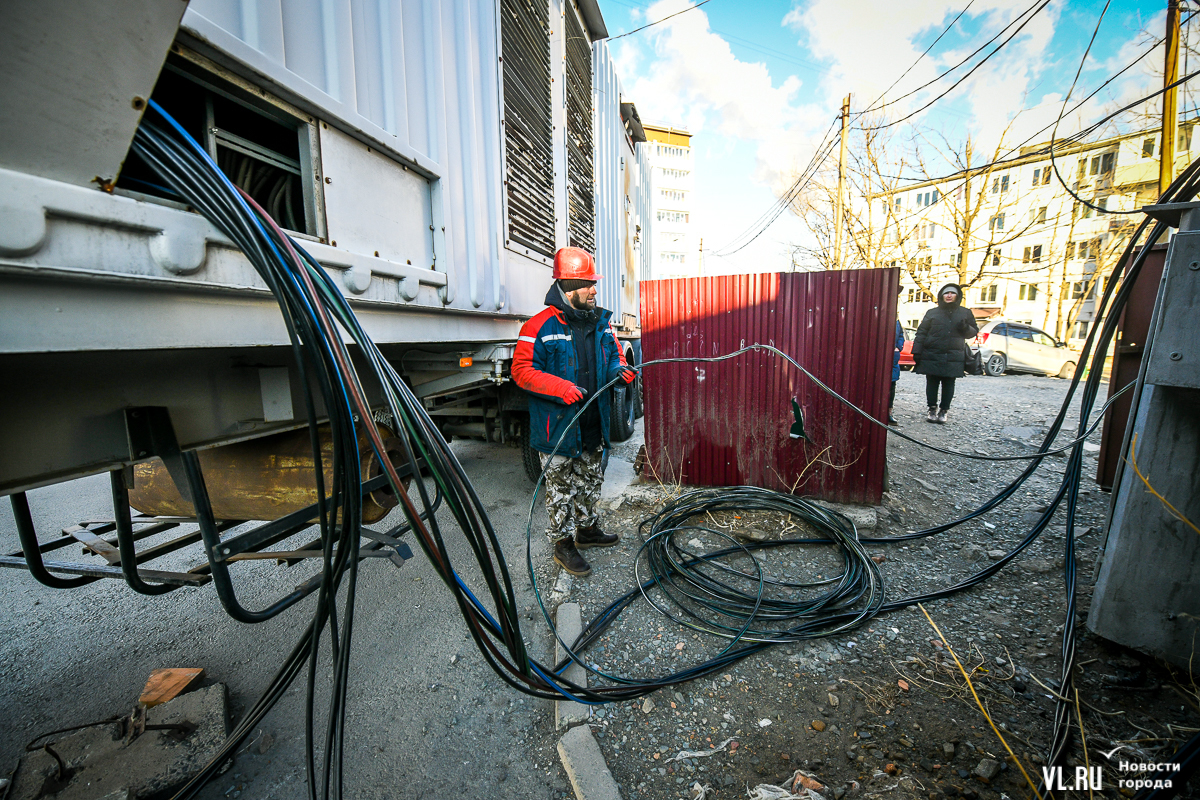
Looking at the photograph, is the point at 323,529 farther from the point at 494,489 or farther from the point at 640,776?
the point at 494,489

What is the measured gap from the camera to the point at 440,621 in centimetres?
247

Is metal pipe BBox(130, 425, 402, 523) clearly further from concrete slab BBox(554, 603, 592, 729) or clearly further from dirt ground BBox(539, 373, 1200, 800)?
dirt ground BBox(539, 373, 1200, 800)

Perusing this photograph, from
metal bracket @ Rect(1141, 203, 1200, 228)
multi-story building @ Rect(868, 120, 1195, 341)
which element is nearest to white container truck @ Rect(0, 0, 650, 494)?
metal bracket @ Rect(1141, 203, 1200, 228)

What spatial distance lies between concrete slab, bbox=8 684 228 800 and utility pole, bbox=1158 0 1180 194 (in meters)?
12.1

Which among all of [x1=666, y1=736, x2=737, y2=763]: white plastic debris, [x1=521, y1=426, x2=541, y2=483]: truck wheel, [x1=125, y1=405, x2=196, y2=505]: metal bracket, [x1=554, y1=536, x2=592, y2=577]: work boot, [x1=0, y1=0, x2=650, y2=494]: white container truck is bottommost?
[x1=666, y1=736, x2=737, y2=763]: white plastic debris

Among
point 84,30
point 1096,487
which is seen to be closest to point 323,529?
point 84,30

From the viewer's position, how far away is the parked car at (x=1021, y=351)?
11.3m

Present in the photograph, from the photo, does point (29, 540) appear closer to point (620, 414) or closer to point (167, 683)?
point (167, 683)

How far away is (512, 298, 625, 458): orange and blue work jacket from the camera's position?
2.54m

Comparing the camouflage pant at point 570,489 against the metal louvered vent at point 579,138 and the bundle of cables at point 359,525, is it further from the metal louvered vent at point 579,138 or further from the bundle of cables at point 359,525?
the metal louvered vent at point 579,138

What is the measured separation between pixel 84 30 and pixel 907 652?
3199 mm

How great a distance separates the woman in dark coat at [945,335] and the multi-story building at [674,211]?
1429 inches

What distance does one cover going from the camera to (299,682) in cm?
207

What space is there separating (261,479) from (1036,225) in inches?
951
